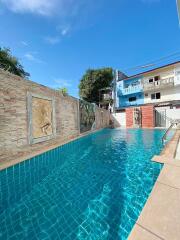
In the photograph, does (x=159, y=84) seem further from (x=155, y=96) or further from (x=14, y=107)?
(x=14, y=107)

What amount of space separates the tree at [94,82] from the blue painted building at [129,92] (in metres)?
2.37

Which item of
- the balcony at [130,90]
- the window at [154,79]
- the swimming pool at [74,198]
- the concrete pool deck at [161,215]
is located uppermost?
the window at [154,79]

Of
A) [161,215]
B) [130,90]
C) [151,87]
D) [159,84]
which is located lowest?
[161,215]

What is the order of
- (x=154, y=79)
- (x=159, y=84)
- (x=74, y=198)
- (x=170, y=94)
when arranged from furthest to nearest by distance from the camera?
(x=154, y=79)
(x=159, y=84)
(x=170, y=94)
(x=74, y=198)

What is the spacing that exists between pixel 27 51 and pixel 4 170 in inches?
376

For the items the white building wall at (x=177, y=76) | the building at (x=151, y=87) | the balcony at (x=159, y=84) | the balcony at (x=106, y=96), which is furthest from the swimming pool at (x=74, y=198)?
the balcony at (x=106, y=96)

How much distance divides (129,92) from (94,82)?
20.5 feet

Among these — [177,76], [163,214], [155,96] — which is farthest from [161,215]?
[155,96]

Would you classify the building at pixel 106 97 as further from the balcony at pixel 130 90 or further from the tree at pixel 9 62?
the tree at pixel 9 62

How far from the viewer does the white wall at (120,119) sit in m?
19.6

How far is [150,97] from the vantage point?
806 inches

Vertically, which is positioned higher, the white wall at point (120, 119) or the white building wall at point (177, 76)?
the white building wall at point (177, 76)

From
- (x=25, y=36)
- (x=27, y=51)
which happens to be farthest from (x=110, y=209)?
(x=27, y=51)

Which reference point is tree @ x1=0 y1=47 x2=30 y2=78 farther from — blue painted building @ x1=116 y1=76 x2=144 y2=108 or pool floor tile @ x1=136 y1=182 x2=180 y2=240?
pool floor tile @ x1=136 y1=182 x2=180 y2=240
